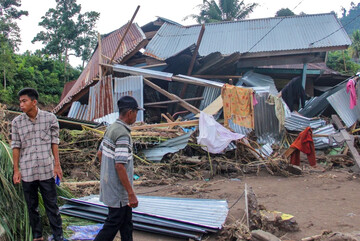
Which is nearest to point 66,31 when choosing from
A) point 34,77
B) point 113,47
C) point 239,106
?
point 34,77

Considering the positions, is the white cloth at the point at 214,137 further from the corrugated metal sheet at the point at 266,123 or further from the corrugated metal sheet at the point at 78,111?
the corrugated metal sheet at the point at 78,111

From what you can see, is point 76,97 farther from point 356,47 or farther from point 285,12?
point 356,47

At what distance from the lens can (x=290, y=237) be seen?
3.60 m

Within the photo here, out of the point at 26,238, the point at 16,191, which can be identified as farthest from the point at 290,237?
the point at 16,191

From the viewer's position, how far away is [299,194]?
563 centimetres

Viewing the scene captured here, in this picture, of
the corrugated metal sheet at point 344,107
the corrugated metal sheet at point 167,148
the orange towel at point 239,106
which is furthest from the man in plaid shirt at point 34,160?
the corrugated metal sheet at point 344,107

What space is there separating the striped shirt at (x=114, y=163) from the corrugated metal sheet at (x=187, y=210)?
1177mm

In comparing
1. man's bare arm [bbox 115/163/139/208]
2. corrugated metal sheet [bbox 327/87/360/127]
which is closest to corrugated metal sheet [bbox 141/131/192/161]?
man's bare arm [bbox 115/163/139/208]

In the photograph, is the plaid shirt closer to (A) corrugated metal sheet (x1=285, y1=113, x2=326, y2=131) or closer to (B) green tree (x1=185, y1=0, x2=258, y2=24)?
(A) corrugated metal sheet (x1=285, y1=113, x2=326, y2=131)

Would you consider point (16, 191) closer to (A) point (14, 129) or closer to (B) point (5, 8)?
(A) point (14, 129)

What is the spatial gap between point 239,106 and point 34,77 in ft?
60.2

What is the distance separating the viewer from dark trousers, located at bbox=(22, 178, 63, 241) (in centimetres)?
312

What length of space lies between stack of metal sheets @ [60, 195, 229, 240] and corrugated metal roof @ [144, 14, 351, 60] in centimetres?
871

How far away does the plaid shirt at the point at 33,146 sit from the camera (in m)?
3.08
